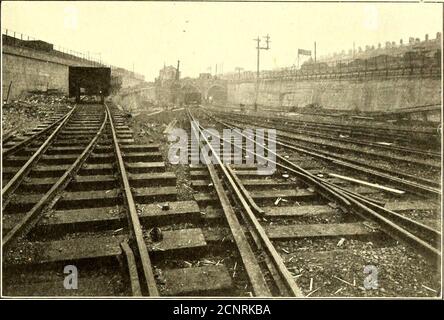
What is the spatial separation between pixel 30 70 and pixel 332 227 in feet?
75.6

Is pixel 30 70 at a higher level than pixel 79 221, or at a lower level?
higher

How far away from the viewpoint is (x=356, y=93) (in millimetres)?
27906

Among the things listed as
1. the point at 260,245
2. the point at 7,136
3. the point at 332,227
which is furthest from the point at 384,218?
the point at 7,136

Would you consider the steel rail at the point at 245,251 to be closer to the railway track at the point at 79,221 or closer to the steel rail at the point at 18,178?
the railway track at the point at 79,221

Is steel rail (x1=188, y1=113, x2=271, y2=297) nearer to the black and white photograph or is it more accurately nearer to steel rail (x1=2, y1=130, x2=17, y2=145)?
the black and white photograph

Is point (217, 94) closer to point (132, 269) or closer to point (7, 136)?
point (7, 136)

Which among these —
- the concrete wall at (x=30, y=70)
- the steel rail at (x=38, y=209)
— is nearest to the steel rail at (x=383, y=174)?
the steel rail at (x=38, y=209)

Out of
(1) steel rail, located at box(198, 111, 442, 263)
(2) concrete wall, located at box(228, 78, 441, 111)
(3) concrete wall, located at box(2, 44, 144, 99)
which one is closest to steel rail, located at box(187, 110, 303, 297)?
(1) steel rail, located at box(198, 111, 442, 263)

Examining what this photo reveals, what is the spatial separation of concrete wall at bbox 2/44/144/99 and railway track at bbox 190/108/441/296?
16.5 meters

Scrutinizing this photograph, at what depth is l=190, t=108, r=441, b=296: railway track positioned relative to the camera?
11.1 ft

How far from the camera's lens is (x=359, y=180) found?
6090 mm

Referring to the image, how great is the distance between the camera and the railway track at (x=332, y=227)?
3369mm

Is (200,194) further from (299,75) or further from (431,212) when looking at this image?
(299,75)
